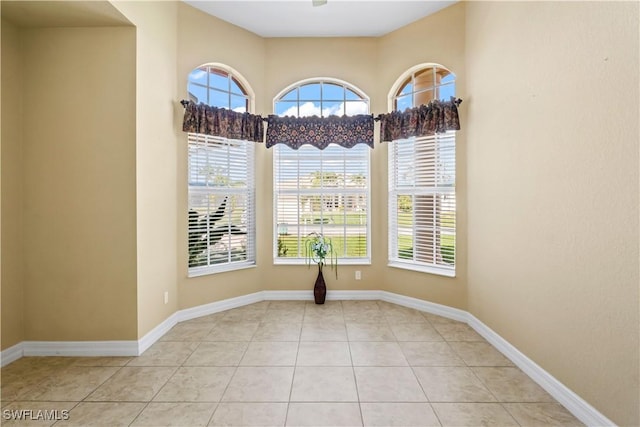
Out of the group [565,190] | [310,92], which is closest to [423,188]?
[565,190]

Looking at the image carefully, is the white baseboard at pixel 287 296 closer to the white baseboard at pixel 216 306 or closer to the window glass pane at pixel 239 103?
the white baseboard at pixel 216 306

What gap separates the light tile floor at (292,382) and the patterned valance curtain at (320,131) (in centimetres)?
226

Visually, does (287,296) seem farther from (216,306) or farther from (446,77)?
(446,77)

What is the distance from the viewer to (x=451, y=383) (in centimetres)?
221

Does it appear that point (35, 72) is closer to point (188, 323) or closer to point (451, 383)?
point (188, 323)

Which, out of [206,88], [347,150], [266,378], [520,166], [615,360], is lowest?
[266,378]

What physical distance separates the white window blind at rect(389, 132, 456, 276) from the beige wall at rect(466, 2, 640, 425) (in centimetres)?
54

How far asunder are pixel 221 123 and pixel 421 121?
2324mm

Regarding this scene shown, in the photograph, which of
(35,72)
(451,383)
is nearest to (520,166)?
(451,383)

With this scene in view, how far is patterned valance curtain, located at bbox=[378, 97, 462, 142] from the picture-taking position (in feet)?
10.7

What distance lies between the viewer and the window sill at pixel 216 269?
3.49 meters

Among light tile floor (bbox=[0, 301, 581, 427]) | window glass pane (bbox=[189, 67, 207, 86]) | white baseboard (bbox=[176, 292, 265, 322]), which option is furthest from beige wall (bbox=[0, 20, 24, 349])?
window glass pane (bbox=[189, 67, 207, 86])

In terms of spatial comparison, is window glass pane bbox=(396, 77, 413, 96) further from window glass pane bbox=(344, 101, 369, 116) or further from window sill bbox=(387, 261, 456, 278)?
window sill bbox=(387, 261, 456, 278)

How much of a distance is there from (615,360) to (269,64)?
4.32m
